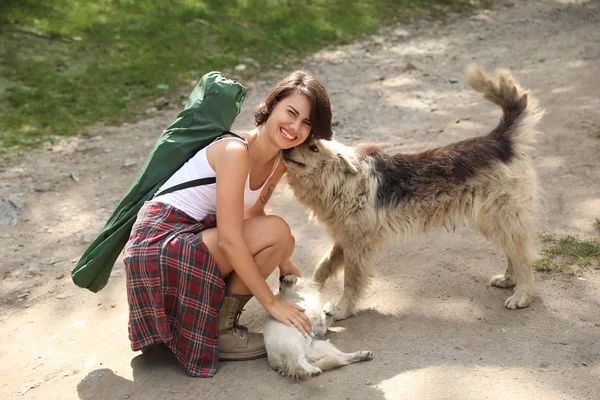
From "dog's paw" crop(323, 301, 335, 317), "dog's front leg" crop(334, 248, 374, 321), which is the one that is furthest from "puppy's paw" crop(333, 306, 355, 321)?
"dog's paw" crop(323, 301, 335, 317)

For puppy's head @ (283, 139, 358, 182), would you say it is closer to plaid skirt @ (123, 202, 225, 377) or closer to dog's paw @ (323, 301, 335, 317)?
dog's paw @ (323, 301, 335, 317)

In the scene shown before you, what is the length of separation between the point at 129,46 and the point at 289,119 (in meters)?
6.55

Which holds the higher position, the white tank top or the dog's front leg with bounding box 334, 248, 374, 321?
the white tank top

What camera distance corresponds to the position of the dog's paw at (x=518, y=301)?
412 cm

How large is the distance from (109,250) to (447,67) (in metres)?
6.82

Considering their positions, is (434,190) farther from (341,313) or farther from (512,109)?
(341,313)

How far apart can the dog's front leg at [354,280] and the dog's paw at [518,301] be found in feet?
3.13

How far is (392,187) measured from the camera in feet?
14.0

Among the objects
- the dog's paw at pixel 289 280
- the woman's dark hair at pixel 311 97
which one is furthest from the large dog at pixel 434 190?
the dog's paw at pixel 289 280

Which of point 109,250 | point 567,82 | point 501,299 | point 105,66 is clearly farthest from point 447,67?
point 109,250

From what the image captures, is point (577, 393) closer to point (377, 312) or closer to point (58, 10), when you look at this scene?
point (377, 312)

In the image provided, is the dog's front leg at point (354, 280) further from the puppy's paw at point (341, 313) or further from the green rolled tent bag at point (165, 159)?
the green rolled tent bag at point (165, 159)

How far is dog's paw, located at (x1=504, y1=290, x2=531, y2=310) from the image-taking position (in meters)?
A: 4.12

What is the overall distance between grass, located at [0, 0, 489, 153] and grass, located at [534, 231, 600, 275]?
5369mm
